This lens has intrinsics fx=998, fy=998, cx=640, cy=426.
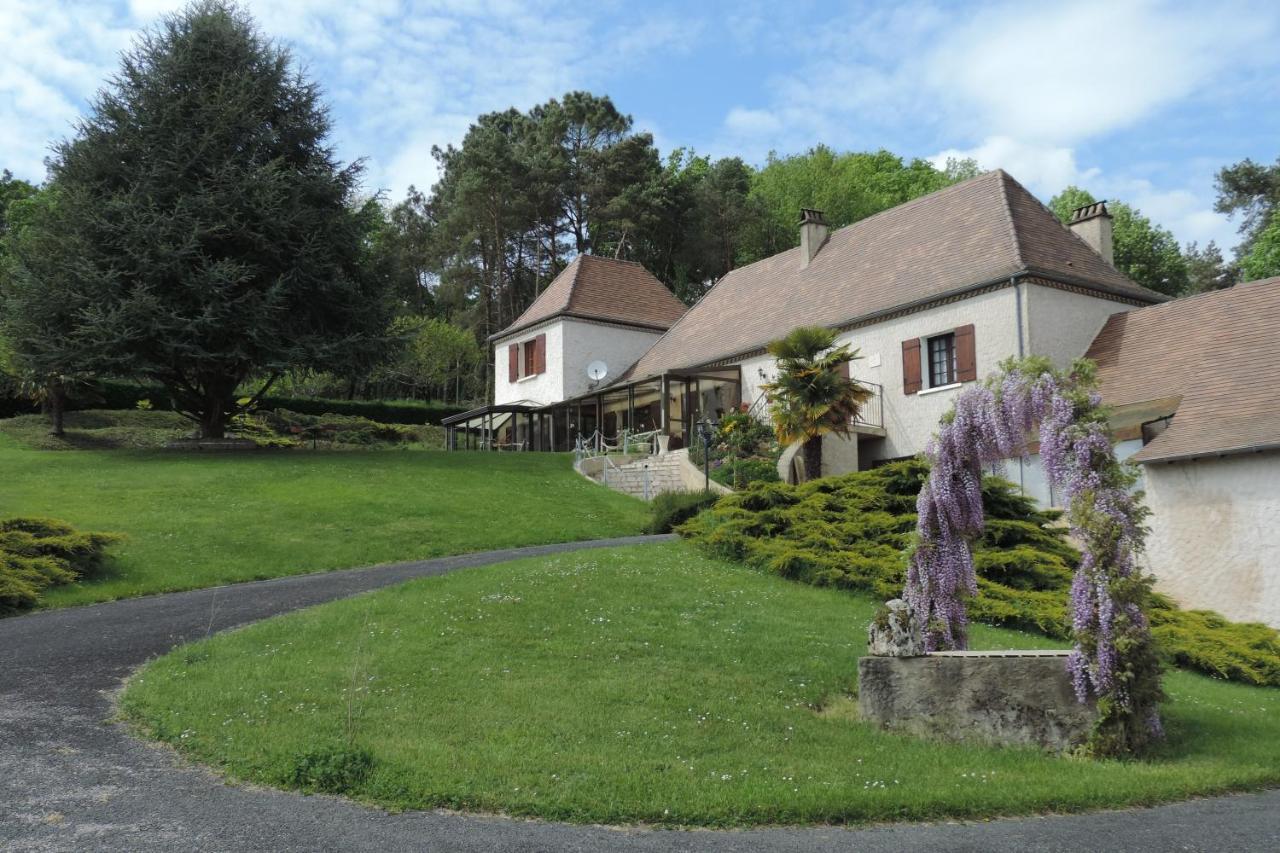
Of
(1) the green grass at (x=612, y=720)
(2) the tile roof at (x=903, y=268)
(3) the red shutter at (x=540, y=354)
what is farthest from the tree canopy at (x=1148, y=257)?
(1) the green grass at (x=612, y=720)

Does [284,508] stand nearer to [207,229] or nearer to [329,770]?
[207,229]

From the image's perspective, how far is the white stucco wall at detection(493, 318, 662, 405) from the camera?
1538 inches

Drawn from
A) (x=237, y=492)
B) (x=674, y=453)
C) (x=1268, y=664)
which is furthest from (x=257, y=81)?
(x=1268, y=664)

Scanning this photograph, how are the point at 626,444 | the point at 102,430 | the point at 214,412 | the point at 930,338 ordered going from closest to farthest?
the point at 930,338
the point at 626,444
the point at 214,412
the point at 102,430

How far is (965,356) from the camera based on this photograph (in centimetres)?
2433

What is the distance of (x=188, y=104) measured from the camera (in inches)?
1179

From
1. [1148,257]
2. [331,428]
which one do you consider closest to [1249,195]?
[1148,257]

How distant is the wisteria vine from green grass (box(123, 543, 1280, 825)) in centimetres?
63

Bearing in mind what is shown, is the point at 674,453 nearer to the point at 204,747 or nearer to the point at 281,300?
the point at 281,300

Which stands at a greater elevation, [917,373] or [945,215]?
[945,215]

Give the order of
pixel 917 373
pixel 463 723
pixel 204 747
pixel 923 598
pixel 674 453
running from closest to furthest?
pixel 204 747 → pixel 463 723 → pixel 923 598 → pixel 917 373 → pixel 674 453

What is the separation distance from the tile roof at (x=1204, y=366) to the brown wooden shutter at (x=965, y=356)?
2728 millimetres

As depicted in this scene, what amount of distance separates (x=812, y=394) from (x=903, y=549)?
10349mm

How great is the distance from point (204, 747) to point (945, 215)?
25595 mm
